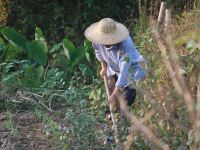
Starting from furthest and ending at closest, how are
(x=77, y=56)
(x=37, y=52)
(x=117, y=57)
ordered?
(x=77, y=56) < (x=37, y=52) < (x=117, y=57)

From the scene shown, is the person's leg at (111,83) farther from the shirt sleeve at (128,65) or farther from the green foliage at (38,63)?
the green foliage at (38,63)

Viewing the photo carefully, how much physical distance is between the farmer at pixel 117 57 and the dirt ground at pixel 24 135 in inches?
28.1

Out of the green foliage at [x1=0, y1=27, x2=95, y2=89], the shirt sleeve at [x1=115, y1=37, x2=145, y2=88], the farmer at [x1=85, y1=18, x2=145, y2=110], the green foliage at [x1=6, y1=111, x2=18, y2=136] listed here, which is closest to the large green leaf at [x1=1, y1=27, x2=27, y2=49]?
the green foliage at [x1=0, y1=27, x2=95, y2=89]

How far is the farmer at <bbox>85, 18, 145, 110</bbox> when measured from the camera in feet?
17.6

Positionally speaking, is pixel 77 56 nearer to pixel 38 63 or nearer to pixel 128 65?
pixel 38 63

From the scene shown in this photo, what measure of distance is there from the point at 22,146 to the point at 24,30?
18.3 ft

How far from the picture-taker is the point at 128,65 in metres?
5.36

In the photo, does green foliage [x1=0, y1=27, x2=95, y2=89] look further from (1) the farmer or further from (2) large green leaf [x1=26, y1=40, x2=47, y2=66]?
(1) the farmer

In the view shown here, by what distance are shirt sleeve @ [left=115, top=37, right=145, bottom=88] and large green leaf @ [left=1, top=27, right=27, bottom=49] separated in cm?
327

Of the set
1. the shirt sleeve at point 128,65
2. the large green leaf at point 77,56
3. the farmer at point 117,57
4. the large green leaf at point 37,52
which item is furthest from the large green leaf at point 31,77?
the shirt sleeve at point 128,65

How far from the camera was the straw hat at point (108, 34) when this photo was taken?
552 centimetres

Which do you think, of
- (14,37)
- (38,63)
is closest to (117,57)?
(38,63)

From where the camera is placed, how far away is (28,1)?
11117 mm

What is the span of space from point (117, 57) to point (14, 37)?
10.8 ft
